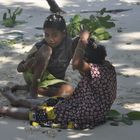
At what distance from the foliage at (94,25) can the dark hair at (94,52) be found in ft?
8.23

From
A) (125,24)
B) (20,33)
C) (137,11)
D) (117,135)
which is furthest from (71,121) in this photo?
(137,11)

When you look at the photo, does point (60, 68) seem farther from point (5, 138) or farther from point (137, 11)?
point (137, 11)

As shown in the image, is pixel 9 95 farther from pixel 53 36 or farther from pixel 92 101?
pixel 92 101

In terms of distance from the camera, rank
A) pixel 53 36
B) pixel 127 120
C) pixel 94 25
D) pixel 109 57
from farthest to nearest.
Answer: pixel 94 25 → pixel 109 57 → pixel 53 36 → pixel 127 120

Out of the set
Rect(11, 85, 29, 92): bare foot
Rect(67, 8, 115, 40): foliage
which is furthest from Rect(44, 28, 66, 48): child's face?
Rect(67, 8, 115, 40): foliage

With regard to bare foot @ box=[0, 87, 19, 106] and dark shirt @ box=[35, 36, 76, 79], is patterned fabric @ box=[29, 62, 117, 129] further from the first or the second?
dark shirt @ box=[35, 36, 76, 79]

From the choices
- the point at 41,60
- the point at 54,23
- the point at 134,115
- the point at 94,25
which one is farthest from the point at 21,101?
the point at 94,25

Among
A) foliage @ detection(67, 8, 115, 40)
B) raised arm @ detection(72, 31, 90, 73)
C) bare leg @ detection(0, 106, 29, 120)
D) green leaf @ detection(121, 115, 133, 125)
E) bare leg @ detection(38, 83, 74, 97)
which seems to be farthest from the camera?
foliage @ detection(67, 8, 115, 40)

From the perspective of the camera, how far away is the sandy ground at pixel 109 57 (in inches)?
160

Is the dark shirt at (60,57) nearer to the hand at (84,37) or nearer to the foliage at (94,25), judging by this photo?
the hand at (84,37)

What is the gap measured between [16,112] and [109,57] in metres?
2.21

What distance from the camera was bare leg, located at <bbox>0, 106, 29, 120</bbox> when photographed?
436cm

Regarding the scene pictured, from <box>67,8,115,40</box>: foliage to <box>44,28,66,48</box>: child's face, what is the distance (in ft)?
6.02

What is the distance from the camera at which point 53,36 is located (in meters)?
4.75
